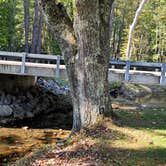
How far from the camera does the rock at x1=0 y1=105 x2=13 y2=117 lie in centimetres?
1926

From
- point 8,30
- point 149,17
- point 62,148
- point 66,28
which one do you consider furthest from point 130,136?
point 149,17

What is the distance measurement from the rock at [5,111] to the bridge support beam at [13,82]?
79.1 inches

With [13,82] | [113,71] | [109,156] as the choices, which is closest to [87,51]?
[109,156]

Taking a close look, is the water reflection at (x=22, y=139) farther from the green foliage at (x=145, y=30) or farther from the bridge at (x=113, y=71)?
the green foliage at (x=145, y=30)

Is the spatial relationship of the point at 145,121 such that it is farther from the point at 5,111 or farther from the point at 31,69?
the point at 5,111

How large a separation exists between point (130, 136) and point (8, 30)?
33073mm

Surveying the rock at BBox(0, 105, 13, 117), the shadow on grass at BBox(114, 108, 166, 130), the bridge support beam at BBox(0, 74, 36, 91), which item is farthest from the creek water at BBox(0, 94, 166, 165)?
the bridge support beam at BBox(0, 74, 36, 91)

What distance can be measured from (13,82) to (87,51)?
12086 millimetres

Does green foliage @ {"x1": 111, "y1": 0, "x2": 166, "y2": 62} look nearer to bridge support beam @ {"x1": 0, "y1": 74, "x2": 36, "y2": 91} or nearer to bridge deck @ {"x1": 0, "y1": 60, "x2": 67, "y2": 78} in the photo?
bridge support beam @ {"x1": 0, "y1": 74, "x2": 36, "y2": 91}

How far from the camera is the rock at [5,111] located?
758 inches

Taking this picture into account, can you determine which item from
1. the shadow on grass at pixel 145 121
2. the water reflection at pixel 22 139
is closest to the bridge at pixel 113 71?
the shadow on grass at pixel 145 121

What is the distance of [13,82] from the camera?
72.5ft

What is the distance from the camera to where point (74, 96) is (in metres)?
11.1

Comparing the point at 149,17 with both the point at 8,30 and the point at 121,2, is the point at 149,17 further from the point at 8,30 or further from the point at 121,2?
the point at 8,30
